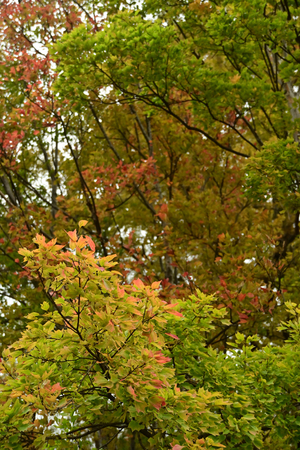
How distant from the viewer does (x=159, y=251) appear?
22.5 feet

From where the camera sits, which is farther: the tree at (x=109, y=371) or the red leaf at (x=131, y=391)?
the tree at (x=109, y=371)

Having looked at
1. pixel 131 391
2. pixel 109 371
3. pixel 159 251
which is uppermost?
pixel 159 251

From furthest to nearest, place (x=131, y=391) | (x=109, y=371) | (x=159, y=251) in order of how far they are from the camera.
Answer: (x=159, y=251), (x=109, y=371), (x=131, y=391)

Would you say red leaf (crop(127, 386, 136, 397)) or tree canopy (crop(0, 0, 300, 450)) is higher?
tree canopy (crop(0, 0, 300, 450))

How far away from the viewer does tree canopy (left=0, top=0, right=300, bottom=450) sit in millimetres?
2617

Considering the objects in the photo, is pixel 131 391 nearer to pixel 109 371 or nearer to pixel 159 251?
pixel 109 371

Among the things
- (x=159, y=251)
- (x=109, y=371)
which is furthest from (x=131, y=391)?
(x=159, y=251)

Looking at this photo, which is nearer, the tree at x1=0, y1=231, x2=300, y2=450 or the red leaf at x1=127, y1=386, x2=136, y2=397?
the red leaf at x1=127, y1=386, x2=136, y2=397

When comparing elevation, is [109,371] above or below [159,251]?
below

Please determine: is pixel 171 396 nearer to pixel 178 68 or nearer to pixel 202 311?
pixel 202 311

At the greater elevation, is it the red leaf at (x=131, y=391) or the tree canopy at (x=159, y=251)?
the tree canopy at (x=159, y=251)

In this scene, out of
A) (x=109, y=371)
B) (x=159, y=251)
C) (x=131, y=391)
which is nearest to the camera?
(x=131, y=391)

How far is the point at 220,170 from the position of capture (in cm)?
854

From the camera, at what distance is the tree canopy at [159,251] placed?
262 cm
